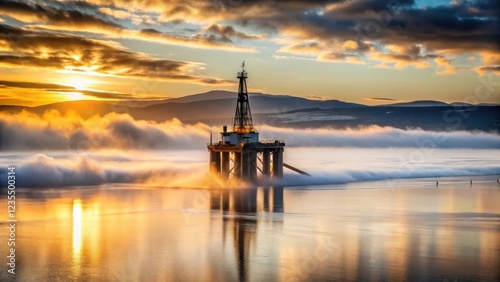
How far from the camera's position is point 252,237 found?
3366 cm

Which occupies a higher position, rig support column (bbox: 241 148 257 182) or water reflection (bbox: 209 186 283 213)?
rig support column (bbox: 241 148 257 182)

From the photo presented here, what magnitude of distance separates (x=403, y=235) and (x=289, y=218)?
8.25 metres

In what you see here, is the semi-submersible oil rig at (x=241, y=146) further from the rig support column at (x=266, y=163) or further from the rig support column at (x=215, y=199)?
the rig support column at (x=215, y=199)

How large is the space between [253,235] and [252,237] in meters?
0.57

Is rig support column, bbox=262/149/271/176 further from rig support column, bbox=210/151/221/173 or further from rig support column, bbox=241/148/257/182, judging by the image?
rig support column, bbox=210/151/221/173

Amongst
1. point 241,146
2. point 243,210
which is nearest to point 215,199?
point 243,210

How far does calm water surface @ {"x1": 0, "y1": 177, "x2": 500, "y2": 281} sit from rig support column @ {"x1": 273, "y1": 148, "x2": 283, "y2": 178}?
478 inches

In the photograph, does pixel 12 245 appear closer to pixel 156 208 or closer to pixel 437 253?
pixel 156 208

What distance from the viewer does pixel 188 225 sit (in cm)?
3819

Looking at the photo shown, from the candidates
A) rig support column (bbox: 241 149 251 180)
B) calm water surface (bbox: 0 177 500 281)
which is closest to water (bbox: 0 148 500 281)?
calm water surface (bbox: 0 177 500 281)

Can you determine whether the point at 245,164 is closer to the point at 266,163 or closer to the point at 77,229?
the point at 266,163

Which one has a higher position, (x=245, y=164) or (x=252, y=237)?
(x=245, y=164)

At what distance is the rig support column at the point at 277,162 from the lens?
6588 centimetres

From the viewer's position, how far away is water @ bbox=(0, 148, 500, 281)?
26516mm
